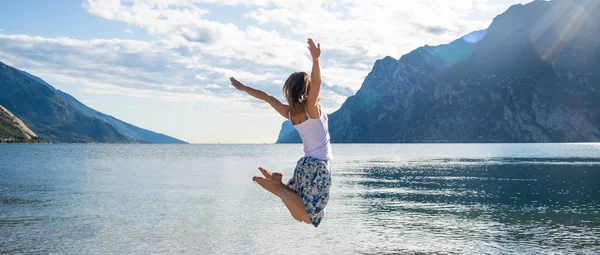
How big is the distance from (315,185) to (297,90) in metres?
1.71

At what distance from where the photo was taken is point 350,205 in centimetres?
5775

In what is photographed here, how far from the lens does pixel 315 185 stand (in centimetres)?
866

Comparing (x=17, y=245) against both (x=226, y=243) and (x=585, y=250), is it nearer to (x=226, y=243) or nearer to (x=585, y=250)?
(x=226, y=243)

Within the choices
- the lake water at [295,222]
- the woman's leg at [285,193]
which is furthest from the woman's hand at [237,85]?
the lake water at [295,222]

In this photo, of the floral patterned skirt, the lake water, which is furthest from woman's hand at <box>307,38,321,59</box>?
the lake water

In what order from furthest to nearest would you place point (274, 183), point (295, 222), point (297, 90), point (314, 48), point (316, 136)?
point (295, 222) < point (274, 183) < point (316, 136) < point (297, 90) < point (314, 48)

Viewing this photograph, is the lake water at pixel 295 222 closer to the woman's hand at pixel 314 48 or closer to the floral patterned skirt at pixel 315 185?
the floral patterned skirt at pixel 315 185

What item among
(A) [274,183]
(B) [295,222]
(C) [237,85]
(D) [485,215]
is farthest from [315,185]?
(D) [485,215]

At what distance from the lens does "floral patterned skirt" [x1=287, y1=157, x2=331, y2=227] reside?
8625 mm

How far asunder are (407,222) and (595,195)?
34.1m

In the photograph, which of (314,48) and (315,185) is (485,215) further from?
(314,48)

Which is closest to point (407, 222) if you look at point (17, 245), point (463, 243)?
point (463, 243)

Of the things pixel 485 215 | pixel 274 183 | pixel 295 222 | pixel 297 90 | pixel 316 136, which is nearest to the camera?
pixel 297 90

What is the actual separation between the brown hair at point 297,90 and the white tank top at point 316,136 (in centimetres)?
17
